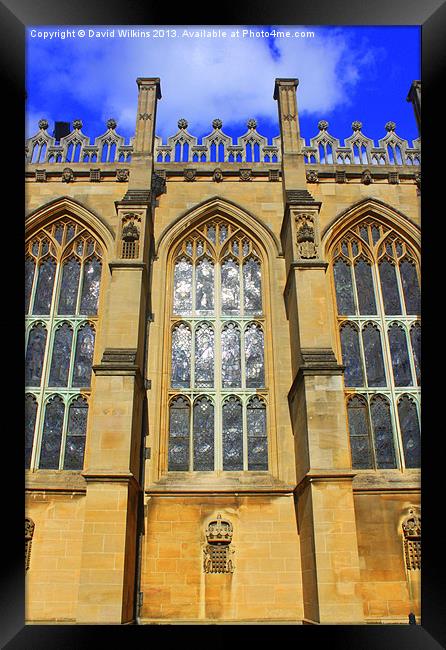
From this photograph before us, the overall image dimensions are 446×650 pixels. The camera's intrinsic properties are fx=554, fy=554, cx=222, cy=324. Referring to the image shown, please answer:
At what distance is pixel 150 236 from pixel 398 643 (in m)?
8.67

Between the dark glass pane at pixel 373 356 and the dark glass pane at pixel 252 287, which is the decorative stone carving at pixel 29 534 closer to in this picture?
the dark glass pane at pixel 252 287

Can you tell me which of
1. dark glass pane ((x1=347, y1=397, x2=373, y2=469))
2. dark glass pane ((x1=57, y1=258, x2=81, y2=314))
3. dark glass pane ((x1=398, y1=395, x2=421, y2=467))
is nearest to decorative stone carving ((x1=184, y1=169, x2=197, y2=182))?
dark glass pane ((x1=57, y1=258, x2=81, y2=314))

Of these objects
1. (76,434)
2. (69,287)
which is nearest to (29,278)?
(69,287)

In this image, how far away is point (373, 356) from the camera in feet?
36.7

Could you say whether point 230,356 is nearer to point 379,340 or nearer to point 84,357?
point 84,357

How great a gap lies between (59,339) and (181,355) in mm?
2496

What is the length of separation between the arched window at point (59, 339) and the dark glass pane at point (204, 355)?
211 cm

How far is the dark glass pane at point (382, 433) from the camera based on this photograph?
33.5 ft

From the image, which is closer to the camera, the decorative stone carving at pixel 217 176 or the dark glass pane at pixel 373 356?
the dark glass pane at pixel 373 356

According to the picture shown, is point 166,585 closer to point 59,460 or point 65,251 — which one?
point 59,460

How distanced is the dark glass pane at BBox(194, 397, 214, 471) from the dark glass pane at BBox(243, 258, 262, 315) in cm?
224

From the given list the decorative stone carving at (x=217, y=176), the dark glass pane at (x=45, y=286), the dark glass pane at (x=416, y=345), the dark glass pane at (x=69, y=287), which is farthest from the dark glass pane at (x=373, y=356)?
the dark glass pane at (x=45, y=286)

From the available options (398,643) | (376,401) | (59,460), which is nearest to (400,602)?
(376,401)

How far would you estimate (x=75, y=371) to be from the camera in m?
10.9
